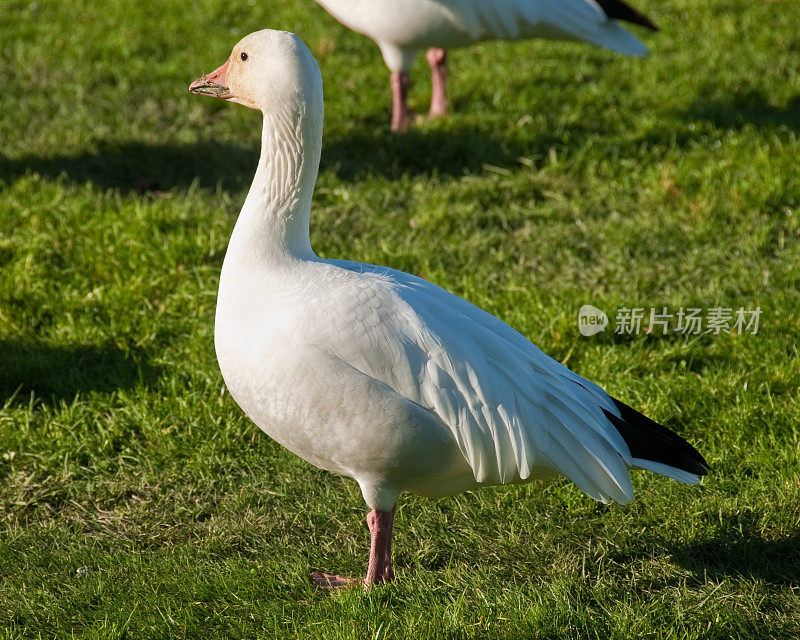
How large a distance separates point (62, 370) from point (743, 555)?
114 inches

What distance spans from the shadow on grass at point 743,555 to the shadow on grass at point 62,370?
2.37 m

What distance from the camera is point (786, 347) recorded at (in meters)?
4.25

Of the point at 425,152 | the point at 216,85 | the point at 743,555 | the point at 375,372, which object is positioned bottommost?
the point at 743,555

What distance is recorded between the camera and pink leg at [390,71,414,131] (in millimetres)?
6227

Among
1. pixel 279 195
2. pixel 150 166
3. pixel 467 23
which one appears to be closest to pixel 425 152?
pixel 467 23

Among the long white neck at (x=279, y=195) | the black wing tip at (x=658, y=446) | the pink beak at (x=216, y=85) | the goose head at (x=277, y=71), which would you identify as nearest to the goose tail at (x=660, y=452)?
the black wing tip at (x=658, y=446)

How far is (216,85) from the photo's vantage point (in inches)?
126

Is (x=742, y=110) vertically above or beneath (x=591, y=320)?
above

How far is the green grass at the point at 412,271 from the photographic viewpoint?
10.3ft

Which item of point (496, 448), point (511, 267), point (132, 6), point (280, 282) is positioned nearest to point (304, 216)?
point (280, 282)

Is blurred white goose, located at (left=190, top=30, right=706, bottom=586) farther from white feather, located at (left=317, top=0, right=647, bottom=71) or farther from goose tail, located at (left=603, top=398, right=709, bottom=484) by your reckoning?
white feather, located at (left=317, top=0, right=647, bottom=71)

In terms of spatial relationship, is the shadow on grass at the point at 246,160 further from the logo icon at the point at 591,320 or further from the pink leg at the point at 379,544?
the pink leg at the point at 379,544

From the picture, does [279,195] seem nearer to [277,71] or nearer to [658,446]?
[277,71]

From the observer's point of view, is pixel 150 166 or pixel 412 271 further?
pixel 150 166
